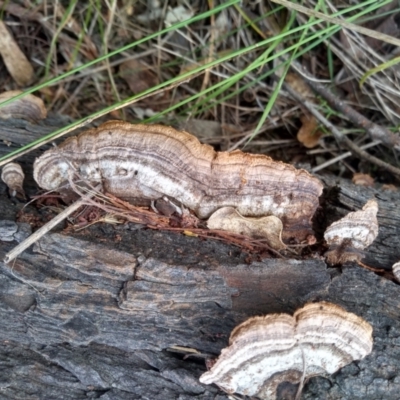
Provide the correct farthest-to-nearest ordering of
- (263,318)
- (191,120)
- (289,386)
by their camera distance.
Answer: (191,120), (289,386), (263,318)

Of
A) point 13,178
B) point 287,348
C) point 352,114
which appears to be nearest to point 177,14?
point 352,114

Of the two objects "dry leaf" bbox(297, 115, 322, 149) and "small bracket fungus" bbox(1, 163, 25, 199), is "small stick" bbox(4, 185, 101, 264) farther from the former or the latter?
"dry leaf" bbox(297, 115, 322, 149)

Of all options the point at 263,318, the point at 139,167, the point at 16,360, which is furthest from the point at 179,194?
the point at 16,360

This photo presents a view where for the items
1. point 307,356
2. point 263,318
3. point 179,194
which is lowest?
point 307,356

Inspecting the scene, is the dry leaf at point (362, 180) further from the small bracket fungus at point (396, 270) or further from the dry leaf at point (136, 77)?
the dry leaf at point (136, 77)

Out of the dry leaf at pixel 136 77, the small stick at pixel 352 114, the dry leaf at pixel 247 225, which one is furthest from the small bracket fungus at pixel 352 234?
the dry leaf at pixel 136 77

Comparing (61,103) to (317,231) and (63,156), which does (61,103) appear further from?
(317,231)

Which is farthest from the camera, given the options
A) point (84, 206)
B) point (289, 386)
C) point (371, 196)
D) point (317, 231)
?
point (371, 196)
